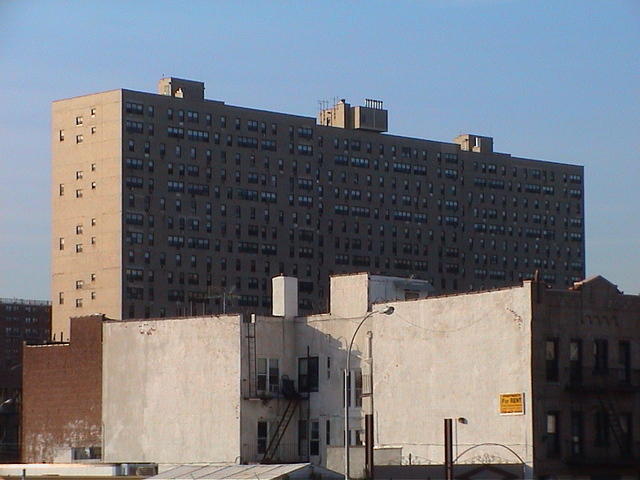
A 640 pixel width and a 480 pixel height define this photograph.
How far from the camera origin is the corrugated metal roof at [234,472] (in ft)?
234

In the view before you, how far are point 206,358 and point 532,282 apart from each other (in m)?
24.7

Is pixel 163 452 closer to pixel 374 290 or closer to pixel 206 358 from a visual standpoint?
pixel 206 358

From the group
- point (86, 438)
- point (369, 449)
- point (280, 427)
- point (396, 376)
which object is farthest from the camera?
point (86, 438)

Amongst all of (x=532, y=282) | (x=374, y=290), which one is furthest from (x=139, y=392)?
(x=532, y=282)

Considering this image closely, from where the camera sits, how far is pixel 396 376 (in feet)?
267

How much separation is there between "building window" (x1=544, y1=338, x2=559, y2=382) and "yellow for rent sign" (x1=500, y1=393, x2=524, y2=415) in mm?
1945

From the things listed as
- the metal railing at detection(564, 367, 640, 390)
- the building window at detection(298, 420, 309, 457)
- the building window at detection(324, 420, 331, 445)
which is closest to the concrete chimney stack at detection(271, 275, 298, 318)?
the building window at detection(298, 420, 309, 457)

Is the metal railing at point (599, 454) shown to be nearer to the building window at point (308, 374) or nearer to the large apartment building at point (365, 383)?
the large apartment building at point (365, 383)

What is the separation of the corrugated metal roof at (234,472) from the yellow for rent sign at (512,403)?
1047cm

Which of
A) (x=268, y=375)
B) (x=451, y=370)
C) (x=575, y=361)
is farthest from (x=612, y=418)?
(x=268, y=375)

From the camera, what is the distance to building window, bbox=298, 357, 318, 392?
89.4m

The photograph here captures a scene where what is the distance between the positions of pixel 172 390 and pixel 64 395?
41.5 feet

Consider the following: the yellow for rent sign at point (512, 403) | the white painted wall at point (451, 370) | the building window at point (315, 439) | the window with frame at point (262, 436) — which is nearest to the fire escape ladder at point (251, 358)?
the window with frame at point (262, 436)

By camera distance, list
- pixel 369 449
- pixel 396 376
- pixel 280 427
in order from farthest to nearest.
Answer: pixel 280 427
pixel 396 376
pixel 369 449
